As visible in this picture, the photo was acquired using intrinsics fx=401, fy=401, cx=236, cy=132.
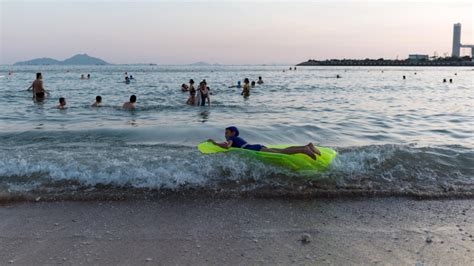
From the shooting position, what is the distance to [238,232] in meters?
4.13

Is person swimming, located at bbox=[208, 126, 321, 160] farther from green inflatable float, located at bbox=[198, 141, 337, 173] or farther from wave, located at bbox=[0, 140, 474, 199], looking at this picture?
wave, located at bbox=[0, 140, 474, 199]

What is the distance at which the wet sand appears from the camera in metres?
3.57

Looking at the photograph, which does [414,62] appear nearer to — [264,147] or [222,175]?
[264,147]

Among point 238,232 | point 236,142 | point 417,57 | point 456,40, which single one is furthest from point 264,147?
point 456,40

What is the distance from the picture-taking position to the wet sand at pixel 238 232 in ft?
11.7

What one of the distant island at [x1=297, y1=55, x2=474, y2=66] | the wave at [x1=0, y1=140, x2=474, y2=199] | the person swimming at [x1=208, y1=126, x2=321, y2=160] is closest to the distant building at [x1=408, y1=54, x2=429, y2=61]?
the distant island at [x1=297, y1=55, x2=474, y2=66]

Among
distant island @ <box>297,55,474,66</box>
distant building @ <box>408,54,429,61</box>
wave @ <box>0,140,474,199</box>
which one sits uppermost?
distant building @ <box>408,54,429,61</box>

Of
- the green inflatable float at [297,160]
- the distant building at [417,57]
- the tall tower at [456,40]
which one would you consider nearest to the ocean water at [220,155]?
the green inflatable float at [297,160]

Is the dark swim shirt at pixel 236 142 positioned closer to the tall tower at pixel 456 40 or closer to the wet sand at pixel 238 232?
the wet sand at pixel 238 232

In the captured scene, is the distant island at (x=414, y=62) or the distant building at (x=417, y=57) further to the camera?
the distant building at (x=417, y=57)

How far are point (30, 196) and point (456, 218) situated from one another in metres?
5.26

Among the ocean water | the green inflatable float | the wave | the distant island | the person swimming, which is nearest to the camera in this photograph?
the wave

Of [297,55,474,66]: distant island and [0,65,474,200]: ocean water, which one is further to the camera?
[297,55,474,66]: distant island

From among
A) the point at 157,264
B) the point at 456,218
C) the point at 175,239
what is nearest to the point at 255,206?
the point at 175,239
